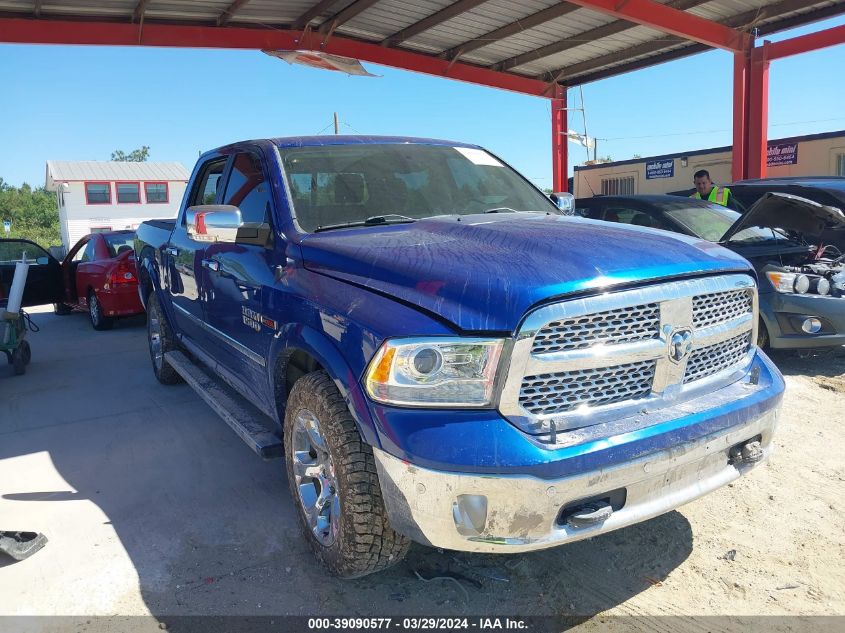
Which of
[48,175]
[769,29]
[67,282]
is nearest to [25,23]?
[67,282]

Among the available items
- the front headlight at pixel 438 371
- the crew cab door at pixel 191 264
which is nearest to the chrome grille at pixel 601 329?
the front headlight at pixel 438 371

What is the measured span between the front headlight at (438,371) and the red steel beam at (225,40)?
11.5m

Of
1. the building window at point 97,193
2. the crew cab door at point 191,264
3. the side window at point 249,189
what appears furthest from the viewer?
the building window at point 97,193

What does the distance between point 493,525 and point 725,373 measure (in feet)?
4.20

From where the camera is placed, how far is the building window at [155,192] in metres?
43.6

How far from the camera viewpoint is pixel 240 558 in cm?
316

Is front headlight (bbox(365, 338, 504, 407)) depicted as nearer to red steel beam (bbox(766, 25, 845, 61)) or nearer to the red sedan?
the red sedan

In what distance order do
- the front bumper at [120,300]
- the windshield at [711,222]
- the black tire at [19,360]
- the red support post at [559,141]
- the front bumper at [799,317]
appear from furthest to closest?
the red support post at [559,141] → the front bumper at [120,300] → the black tire at [19,360] → the windshield at [711,222] → the front bumper at [799,317]

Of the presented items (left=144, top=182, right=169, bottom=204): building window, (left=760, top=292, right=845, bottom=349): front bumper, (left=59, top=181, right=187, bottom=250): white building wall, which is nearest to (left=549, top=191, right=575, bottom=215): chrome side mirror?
(left=760, top=292, right=845, bottom=349): front bumper

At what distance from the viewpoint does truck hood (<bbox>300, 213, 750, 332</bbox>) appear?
229 centimetres

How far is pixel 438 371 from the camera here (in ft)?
7.50

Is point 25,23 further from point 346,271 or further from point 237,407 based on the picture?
point 346,271

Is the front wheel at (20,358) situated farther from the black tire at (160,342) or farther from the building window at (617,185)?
the building window at (617,185)

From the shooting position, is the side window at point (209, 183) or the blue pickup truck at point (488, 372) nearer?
the blue pickup truck at point (488, 372)
